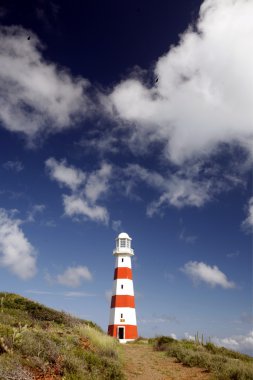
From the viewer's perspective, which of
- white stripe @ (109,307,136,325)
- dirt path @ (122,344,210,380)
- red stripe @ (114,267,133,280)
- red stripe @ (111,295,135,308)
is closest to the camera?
dirt path @ (122,344,210,380)

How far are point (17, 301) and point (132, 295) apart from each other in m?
14.7

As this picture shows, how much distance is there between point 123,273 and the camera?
133 feet

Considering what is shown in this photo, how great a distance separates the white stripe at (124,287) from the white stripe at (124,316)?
170cm

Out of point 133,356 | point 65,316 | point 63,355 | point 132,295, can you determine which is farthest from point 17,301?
point 63,355

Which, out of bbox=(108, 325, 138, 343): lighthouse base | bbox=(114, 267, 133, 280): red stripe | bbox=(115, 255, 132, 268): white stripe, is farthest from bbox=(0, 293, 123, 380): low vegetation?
bbox=(115, 255, 132, 268): white stripe

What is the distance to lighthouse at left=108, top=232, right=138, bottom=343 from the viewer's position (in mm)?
37344

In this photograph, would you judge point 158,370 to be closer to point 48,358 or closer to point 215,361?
point 215,361

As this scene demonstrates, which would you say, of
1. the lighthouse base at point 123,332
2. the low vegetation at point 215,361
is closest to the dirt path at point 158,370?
the low vegetation at point 215,361

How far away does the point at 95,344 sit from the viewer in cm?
1852

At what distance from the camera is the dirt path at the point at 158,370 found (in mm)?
15523

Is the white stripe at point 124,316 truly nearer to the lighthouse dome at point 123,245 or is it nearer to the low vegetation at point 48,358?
the lighthouse dome at point 123,245

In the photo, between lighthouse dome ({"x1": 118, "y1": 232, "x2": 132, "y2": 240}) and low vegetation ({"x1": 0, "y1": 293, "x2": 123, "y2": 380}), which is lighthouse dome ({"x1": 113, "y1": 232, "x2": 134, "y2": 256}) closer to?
lighthouse dome ({"x1": 118, "y1": 232, "x2": 132, "y2": 240})

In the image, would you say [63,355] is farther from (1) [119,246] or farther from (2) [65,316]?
(1) [119,246]

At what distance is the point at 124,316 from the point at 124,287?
309cm
